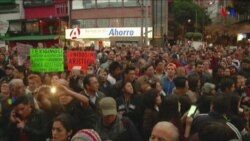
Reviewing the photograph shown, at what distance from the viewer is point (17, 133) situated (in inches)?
245

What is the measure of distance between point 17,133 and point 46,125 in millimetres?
400

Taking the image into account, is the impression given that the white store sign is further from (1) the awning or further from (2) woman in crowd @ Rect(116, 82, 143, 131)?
(2) woman in crowd @ Rect(116, 82, 143, 131)

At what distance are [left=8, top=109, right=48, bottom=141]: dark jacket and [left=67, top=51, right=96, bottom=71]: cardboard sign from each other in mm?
6075


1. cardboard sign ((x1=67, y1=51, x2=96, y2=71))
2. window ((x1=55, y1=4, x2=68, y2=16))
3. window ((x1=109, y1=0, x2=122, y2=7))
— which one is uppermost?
window ((x1=109, y1=0, x2=122, y2=7))

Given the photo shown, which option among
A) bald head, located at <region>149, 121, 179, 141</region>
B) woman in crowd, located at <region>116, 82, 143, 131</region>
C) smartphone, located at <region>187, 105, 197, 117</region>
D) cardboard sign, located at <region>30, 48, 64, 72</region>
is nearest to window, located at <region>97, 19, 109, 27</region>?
cardboard sign, located at <region>30, 48, 64, 72</region>

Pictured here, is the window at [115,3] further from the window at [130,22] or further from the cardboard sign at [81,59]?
the cardboard sign at [81,59]

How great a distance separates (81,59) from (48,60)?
1.45m

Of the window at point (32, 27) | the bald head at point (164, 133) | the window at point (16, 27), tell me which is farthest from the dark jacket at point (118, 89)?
the window at point (16, 27)

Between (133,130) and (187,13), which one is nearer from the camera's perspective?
(133,130)

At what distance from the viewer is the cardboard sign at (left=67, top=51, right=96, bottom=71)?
486 inches

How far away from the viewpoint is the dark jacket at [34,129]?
239 inches

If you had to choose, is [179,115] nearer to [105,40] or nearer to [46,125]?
[46,125]

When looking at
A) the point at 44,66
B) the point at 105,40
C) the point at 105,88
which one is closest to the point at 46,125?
the point at 105,88

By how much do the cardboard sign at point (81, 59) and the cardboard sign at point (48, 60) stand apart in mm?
1213
